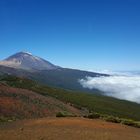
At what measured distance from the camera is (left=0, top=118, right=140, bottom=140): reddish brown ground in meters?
25.2

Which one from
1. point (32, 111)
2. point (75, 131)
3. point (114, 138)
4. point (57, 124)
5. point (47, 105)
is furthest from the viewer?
point (47, 105)

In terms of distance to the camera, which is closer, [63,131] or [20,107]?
[63,131]

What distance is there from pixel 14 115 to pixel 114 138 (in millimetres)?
29072

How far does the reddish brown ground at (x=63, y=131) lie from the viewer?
2523 cm

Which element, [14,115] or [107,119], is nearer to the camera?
[107,119]

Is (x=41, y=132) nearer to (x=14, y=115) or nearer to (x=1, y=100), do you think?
(x=14, y=115)

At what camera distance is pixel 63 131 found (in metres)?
27.5

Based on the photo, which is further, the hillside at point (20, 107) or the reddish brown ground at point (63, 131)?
the hillside at point (20, 107)

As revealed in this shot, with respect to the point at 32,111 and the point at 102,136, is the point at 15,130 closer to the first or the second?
the point at 102,136

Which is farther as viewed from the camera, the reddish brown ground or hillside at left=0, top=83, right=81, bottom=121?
hillside at left=0, top=83, right=81, bottom=121

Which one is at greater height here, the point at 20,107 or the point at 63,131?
the point at 63,131

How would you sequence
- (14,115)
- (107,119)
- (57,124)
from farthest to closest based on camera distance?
(14,115) → (107,119) → (57,124)

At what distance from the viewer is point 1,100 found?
59094 millimetres

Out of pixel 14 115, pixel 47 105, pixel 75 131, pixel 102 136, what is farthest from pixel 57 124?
pixel 47 105
